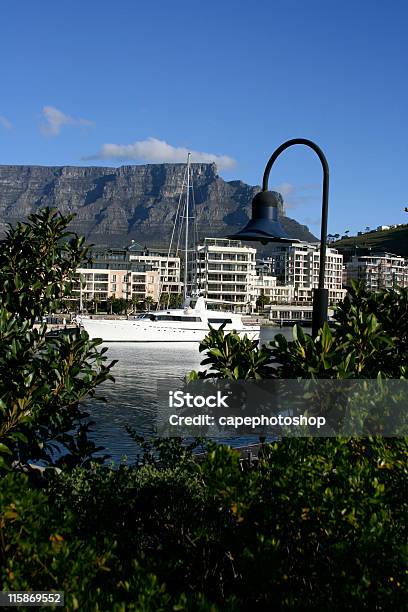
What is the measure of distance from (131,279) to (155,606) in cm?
13166

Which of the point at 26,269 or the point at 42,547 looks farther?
the point at 26,269

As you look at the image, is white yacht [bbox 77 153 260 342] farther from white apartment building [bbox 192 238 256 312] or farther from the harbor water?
white apartment building [bbox 192 238 256 312]

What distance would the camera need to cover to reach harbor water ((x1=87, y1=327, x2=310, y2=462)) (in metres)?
19.8

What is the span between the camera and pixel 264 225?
752 cm

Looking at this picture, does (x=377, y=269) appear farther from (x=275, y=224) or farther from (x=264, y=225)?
(x=264, y=225)

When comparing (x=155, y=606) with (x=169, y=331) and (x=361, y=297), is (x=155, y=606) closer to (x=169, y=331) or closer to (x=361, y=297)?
(x=361, y=297)

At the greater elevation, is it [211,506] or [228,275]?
[228,275]

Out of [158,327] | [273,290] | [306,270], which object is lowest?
[158,327]

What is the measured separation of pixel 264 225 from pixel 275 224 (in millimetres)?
165

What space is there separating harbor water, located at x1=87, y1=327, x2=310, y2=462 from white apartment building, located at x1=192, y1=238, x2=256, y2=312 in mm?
64215

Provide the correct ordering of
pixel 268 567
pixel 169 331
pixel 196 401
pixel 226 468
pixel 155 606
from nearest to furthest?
pixel 155 606 < pixel 268 567 < pixel 226 468 < pixel 196 401 < pixel 169 331

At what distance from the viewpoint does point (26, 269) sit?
764 centimetres

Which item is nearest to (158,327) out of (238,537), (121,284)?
(238,537)

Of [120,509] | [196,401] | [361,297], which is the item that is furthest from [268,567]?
[361,297]
